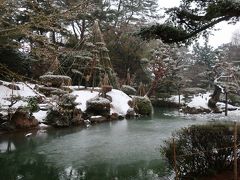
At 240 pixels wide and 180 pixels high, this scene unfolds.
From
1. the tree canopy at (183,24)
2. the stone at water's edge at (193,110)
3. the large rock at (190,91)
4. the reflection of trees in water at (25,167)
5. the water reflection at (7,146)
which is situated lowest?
the reflection of trees in water at (25,167)

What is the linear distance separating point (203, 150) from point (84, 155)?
141 inches

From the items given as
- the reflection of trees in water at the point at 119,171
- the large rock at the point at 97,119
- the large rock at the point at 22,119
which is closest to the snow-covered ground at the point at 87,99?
the large rock at the point at 22,119

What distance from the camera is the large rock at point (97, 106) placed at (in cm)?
1463

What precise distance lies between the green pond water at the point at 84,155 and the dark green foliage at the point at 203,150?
1.01 meters

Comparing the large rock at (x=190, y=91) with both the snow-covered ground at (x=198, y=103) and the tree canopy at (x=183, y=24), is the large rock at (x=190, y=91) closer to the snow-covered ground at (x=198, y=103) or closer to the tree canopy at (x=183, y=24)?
the snow-covered ground at (x=198, y=103)

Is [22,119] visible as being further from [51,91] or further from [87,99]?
[87,99]

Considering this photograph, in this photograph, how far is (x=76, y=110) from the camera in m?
13.2

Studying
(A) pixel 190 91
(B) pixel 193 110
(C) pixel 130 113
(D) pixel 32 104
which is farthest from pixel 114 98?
(A) pixel 190 91

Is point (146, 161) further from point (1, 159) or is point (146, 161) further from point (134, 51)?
point (134, 51)

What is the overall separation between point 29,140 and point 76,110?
12.7ft

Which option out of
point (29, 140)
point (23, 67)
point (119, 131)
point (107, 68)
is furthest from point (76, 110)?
point (107, 68)

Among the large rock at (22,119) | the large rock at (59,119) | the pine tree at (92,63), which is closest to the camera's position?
the large rock at (22,119)

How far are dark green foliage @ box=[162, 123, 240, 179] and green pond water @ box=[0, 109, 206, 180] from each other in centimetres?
101

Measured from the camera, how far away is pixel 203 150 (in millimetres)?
4703
